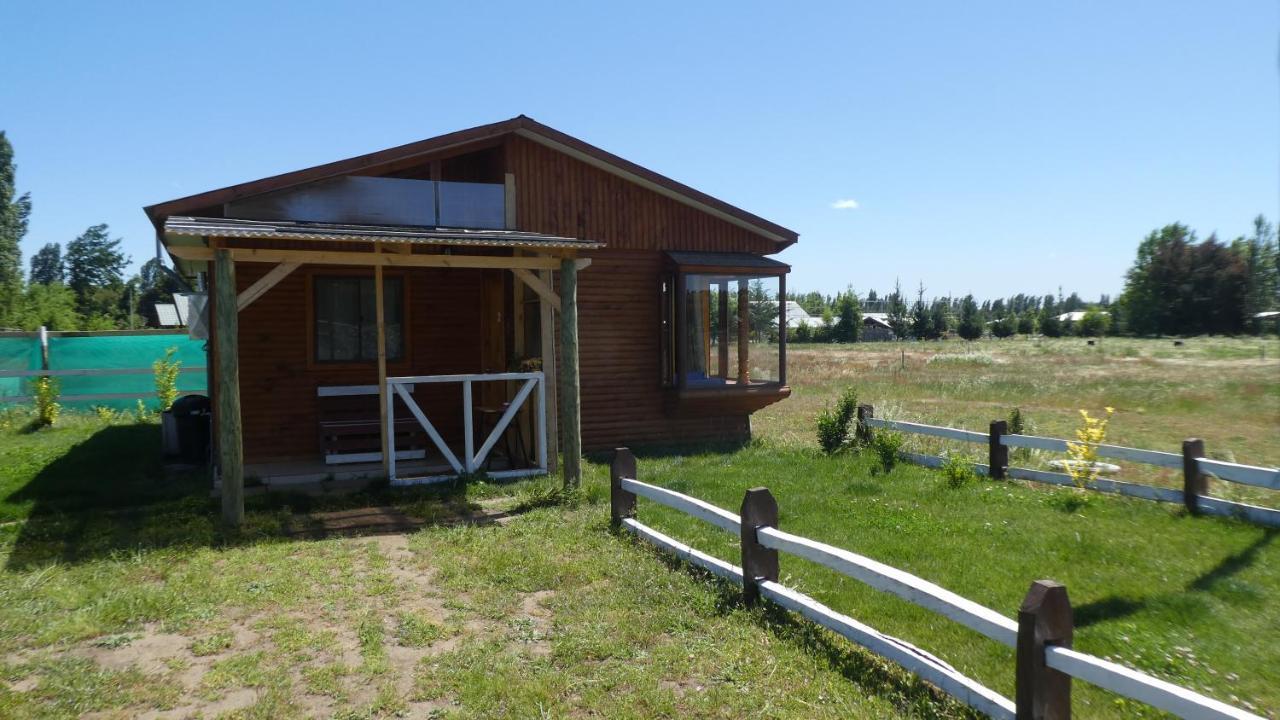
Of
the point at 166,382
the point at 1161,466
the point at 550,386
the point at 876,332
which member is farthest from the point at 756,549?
the point at 876,332

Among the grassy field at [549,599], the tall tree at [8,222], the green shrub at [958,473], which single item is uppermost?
the tall tree at [8,222]

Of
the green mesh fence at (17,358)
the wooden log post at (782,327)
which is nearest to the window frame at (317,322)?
the wooden log post at (782,327)

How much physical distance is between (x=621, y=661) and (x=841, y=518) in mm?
3743

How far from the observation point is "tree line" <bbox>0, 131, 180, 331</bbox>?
33.0m

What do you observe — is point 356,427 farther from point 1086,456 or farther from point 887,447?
point 1086,456

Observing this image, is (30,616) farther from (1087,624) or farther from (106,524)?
(1087,624)

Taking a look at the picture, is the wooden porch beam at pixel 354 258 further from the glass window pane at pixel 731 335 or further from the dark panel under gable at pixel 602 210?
the glass window pane at pixel 731 335

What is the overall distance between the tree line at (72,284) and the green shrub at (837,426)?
1003 centimetres

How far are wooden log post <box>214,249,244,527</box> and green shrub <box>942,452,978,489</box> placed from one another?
297 inches

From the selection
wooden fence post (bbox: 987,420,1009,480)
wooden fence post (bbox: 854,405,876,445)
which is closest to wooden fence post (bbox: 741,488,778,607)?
wooden fence post (bbox: 987,420,1009,480)

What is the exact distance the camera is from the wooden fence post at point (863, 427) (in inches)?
453

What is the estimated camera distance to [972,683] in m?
3.69

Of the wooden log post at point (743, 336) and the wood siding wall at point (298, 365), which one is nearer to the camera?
the wood siding wall at point (298, 365)

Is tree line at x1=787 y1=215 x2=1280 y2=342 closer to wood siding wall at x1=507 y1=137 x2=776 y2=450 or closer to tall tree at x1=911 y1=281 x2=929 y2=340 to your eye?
tall tree at x1=911 y1=281 x2=929 y2=340
